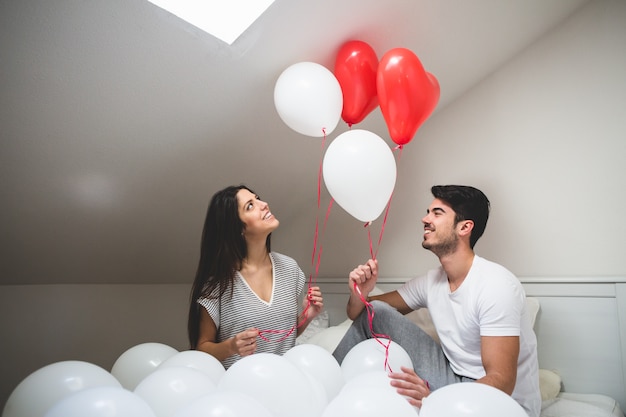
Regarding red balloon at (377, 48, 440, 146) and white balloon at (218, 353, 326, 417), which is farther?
red balloon at (377, 48, 440, 146)

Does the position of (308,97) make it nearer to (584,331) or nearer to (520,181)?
(520,181)

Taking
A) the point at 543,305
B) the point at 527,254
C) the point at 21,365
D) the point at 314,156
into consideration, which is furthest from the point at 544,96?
the point at 21,365

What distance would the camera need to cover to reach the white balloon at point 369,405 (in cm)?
78

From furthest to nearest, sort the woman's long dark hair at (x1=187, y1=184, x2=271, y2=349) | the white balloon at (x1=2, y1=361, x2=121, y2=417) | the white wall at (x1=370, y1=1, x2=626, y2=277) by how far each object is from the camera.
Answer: the white wall at (x1=370, y1=1, x2=626, y2=277), the woman's long dark hair at (x1=187, y1=184, x2=271, y2=349), the white balloon at (x1=2, y1=361, x2=121, y2=417)

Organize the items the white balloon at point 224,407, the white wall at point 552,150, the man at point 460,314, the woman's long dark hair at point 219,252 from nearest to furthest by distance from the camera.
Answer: the white balloon at point 224,407, the man at point 460,314, the woman's long dark hair at point 219,252, the white wall at point 552,150

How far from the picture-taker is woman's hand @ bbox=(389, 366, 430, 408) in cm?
99

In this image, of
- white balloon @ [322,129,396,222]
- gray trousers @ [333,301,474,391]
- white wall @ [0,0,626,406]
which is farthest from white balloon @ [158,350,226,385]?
white wall @ [0,0,626,406]

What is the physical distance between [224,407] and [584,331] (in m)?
1.60

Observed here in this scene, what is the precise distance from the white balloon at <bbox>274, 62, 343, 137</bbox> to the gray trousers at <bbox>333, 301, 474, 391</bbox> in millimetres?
738

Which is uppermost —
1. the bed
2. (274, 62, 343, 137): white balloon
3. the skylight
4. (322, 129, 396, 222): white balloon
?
the skylight

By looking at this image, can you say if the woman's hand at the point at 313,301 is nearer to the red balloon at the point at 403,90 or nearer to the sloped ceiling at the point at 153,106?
the red balloon at the point at 403,90

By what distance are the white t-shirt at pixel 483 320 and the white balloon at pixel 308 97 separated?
2.55 ft

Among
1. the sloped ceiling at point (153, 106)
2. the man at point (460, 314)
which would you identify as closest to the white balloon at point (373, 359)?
the man at point (460, 314)

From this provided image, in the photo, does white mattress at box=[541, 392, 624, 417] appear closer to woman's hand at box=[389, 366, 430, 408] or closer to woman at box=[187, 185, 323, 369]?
woman's hand at box=[389, 366, 430, 408]
